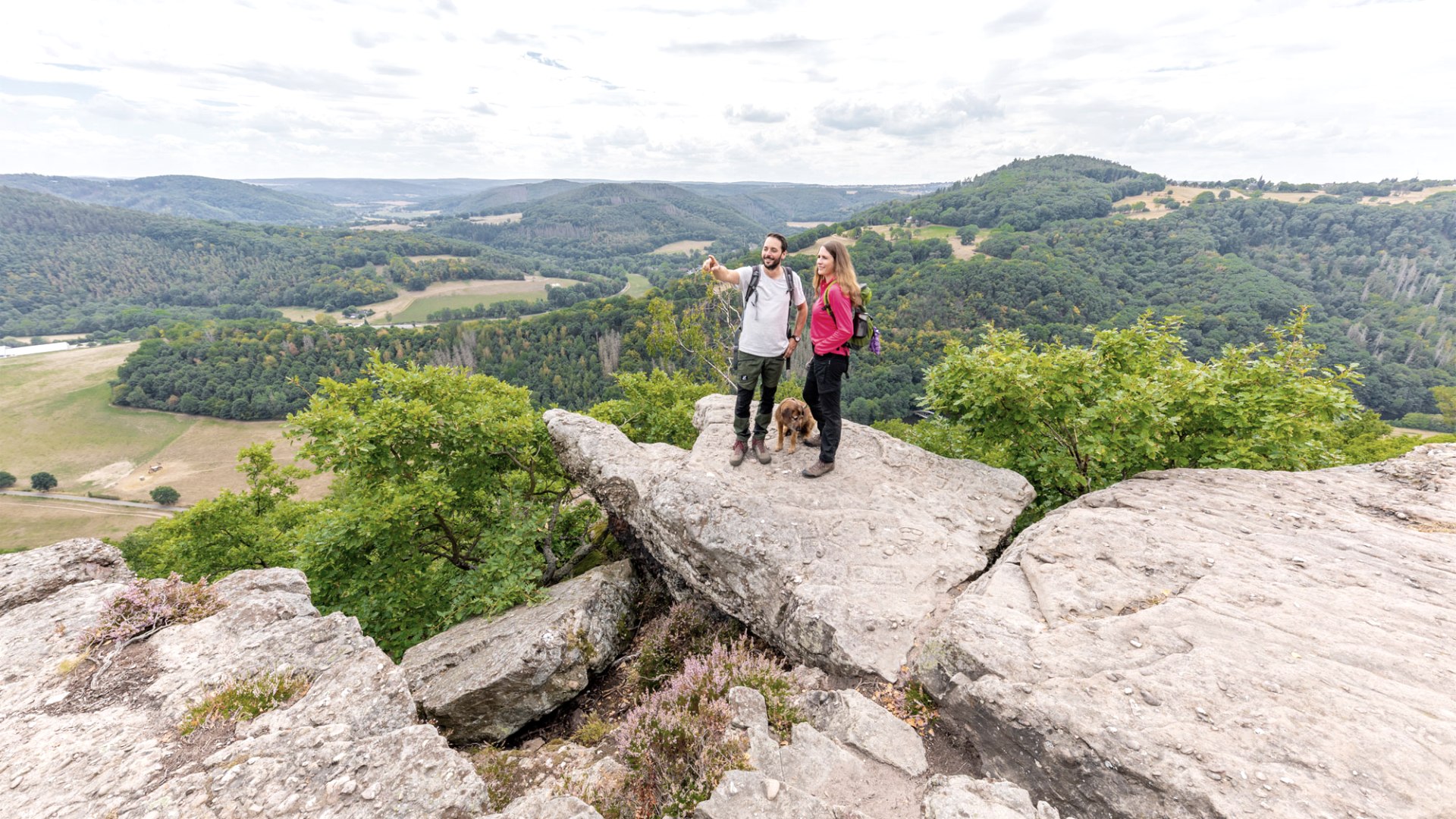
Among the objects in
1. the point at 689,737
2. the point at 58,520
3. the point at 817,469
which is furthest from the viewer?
the point at 58,520

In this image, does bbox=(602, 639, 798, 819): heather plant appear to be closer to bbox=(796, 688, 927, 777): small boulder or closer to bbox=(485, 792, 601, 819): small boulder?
bbox=(796, 688, 927, 777): small boulder

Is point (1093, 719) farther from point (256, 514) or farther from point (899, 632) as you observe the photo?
point (256, 514)

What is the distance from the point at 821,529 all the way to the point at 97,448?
170857 millimetres

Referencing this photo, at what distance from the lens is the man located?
27.2 feet

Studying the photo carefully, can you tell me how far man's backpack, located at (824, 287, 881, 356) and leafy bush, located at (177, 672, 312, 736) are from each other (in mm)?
8172

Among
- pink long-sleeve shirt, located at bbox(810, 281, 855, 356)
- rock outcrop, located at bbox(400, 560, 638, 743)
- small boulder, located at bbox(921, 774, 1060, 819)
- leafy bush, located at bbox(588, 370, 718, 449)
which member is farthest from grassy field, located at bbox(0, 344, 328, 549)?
small boulder, located at bbox(921, 774, 1060, 819)

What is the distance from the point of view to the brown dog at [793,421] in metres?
9.88

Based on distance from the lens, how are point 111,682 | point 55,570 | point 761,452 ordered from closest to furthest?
point 111,682
point 55,570
point 761,452

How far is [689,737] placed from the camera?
569cm

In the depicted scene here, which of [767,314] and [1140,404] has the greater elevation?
[767,314]

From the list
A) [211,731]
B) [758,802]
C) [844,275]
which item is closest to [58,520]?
[211,731]

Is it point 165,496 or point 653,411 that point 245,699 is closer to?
point 653,411

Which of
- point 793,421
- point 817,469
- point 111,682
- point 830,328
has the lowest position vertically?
point 111,682

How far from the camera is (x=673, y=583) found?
382 inches
